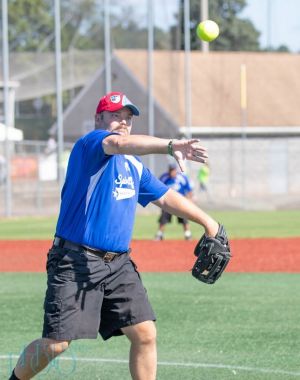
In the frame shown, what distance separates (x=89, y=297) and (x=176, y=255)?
37.6 feet

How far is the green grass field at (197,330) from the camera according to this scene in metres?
7.48

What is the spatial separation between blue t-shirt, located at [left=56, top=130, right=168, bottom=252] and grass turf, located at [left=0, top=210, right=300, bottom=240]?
16.0m

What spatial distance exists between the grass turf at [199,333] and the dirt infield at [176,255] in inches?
75.8

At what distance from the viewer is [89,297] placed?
19.3ft

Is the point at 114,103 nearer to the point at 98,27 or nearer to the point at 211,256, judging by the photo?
the point at 211,256

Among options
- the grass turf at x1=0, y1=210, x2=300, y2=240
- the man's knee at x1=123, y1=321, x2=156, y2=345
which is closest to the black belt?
the man's knee at x1=123, y1=321, x2=156, y2=345

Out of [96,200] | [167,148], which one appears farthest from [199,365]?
[167,148]

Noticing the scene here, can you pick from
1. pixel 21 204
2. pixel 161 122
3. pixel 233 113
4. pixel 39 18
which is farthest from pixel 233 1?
pixel 21 204

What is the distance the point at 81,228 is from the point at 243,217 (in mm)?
24906

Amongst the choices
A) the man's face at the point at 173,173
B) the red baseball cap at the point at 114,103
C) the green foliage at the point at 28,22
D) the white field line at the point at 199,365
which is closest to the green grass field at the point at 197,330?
the white field line at the point at 199,365

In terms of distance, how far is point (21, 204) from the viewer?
3284cm

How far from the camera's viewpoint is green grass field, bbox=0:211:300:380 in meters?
7.48

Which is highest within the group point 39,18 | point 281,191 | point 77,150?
point 39,18

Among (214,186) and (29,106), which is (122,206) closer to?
(29,106)
